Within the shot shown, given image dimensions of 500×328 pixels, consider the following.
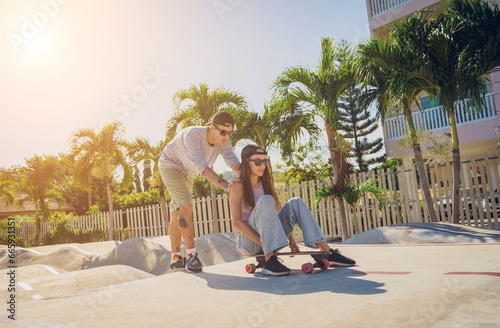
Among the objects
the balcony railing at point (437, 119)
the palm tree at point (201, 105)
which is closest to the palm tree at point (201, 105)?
the palm tree at point (201, 105)

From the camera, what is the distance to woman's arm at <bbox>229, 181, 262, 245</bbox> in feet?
10.7

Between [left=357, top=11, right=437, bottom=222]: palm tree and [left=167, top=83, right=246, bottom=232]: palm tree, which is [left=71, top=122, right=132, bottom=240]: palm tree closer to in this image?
[left=167, top=83, right=246, bottom=232]: palm tree

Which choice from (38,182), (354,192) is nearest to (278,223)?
(354,192)

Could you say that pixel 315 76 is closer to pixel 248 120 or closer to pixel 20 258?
pixel 248 120

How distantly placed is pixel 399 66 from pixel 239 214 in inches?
277

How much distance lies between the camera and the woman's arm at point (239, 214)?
327 cm

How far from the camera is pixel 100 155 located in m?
19.0

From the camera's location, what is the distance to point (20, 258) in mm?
10836

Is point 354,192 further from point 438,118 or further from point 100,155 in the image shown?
point 100,155

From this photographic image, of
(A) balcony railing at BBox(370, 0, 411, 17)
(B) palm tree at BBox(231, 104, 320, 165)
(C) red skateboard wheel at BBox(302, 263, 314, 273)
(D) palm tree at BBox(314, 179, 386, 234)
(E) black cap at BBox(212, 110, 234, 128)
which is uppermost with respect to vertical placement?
(A) balcony railing at BBox(370, 0, 411, 17)

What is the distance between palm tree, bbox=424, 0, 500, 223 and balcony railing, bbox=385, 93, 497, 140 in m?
6.72

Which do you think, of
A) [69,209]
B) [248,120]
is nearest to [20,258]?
[248,120]

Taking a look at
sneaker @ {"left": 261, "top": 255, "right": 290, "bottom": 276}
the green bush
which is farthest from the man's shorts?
the green bush

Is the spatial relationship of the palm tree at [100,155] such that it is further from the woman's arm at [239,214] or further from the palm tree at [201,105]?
the woman's arm at [239,214]
